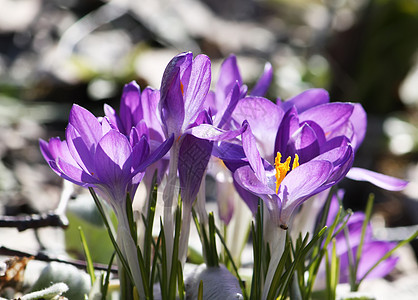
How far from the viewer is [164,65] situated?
331cm

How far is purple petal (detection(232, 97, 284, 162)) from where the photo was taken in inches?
29.5

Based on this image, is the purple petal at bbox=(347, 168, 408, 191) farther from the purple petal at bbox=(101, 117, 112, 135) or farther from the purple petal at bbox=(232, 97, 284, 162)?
the purple petal at bbox=(101, 117, 112, 135)

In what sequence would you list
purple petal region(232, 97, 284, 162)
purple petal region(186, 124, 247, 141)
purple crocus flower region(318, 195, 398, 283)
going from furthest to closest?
purple crocus flower region(318, 195, 398, 283), purple petal region(232, 97, 284, 162), purple petal region(186, 124, 247, 141)

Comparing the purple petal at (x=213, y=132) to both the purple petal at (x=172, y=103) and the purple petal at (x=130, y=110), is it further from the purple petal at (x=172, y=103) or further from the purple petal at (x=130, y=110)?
the purple petal at (x=130, y=110)

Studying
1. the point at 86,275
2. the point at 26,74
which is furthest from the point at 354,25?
the point at 86,275

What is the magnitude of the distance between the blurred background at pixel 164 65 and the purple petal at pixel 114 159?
1.63ft

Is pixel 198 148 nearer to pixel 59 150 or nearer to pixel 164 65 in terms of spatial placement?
pixel 59 150

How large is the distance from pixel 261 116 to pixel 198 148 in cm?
10

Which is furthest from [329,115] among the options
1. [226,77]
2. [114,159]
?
[114,159]

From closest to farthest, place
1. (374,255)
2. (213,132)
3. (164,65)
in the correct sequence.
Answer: (213,132)
(374,255)
(164,65)

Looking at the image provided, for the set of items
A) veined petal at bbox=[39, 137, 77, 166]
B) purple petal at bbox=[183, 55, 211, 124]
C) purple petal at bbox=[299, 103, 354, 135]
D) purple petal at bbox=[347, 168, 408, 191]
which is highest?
purple petal at bbox=[183, 55, 211, 124]

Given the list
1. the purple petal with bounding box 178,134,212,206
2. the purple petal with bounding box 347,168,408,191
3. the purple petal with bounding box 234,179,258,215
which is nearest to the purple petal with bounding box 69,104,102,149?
the purple petal with bounding box 178,134,212,206

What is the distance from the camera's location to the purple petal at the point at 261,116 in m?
0.75

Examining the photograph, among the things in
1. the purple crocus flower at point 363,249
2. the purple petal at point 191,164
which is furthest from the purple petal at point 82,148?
the purple crocus flower at point 363,249
